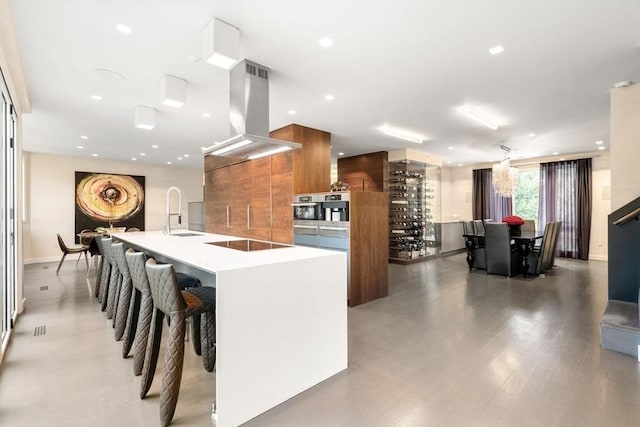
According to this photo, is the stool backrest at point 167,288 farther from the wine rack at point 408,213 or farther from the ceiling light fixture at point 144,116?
the wine rack at point 408,213

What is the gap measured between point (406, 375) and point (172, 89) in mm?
3602

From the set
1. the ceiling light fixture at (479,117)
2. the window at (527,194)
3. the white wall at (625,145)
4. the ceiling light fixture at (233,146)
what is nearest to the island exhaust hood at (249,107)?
the ceiling light fixture at (233,146)

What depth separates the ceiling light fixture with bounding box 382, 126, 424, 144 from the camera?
5697mm

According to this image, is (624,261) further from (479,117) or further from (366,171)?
(366,171)

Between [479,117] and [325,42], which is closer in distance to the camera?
[325,42]

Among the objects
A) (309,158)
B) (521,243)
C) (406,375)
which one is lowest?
(406,375)

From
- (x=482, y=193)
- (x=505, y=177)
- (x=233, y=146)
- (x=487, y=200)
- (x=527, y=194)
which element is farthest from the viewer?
(x=482, y=193)

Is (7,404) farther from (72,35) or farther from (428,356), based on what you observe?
(428,356)

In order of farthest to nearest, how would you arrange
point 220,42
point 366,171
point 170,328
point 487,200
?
point 487,200
point 366,171
point 220,42
point 170,328

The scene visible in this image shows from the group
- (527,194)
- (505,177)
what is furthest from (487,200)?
(505,177)

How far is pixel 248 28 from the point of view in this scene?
2.51 metres

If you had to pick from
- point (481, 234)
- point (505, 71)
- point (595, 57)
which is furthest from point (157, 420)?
point (481, 234)

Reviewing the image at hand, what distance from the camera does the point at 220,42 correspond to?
239 centimetres

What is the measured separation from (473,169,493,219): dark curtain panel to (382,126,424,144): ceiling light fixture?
171 inches
